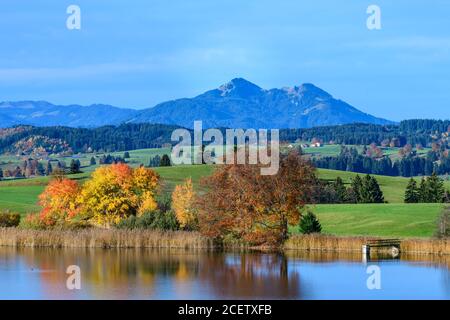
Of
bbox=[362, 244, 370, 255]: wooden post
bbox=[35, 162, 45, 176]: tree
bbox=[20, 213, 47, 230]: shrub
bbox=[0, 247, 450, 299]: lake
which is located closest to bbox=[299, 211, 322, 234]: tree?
bbox=[0, 247, 450, 299]: lake

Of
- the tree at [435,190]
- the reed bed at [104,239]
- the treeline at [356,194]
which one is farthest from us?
the treeline at [356,194]

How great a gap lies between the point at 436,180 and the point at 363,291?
65646mm

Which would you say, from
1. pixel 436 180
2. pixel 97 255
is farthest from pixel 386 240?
pixel 436 180

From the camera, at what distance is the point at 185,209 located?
6278 centimetres

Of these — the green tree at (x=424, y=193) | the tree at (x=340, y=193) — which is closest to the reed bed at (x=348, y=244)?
the green tree at (x=424, y=193)

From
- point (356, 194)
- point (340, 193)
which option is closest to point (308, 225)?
point (340, 193)

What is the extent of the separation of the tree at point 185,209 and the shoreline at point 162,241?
9.64 ft

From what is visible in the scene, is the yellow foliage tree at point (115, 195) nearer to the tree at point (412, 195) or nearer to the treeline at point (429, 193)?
the treeline at point (429, 193)

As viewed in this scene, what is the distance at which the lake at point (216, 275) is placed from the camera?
35625 millimetres

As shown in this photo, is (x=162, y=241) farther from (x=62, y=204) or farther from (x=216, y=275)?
(x=216, y=275)

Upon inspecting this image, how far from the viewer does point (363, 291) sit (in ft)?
119

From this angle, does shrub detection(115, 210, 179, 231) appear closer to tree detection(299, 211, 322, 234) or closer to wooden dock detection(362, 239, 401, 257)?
tree detection(299, 211, 322, 234)

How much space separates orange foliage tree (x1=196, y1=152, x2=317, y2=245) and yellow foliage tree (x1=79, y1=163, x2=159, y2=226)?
34.7 ft
